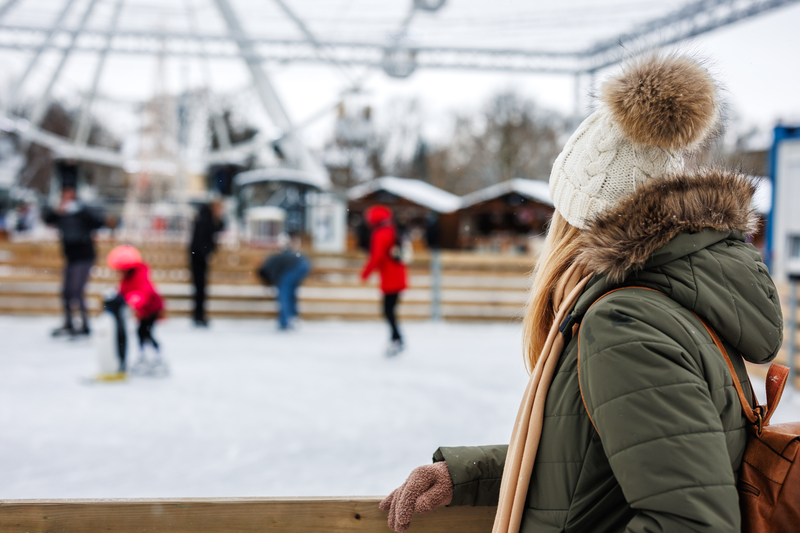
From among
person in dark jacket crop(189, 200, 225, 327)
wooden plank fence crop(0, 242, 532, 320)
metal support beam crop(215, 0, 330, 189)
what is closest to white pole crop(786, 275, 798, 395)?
wooden plank fence crop(0, 242, 532, 320)

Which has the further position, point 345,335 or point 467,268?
point 467,268

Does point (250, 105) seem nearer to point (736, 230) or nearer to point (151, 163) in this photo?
point (151, 163)

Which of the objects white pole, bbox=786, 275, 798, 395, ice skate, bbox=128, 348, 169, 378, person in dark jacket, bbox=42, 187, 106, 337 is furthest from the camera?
person in dark jacket, bbox=42, 187, 106, 337

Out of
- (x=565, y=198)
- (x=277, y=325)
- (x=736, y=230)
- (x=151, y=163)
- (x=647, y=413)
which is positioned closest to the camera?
(x=647, y=413)

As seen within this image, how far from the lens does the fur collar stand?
79 cm

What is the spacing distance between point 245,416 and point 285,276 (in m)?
3.94

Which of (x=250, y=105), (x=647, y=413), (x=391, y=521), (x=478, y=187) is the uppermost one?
(x=250, y=105)

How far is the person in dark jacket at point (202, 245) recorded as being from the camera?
768 cm

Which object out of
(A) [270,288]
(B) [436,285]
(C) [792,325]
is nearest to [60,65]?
(A) [270,288]

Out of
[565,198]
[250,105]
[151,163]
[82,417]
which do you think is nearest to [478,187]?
[250,105]

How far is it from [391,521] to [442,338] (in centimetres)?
650

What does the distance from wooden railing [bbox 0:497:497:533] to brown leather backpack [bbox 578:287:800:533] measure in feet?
1.70

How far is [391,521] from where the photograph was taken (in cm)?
106

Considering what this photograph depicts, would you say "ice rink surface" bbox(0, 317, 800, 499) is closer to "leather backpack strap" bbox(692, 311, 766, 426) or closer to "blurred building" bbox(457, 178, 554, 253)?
"leather backpack strap" bbox(692, 311, 766, 426)
